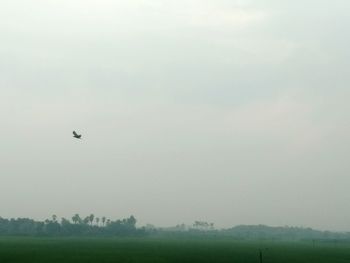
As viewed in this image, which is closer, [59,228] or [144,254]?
[144,254]

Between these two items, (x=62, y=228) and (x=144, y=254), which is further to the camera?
(x=62, y=228)

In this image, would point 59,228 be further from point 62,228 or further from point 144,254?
point 144,254

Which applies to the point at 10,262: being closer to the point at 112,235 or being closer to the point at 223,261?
the point at 223,261

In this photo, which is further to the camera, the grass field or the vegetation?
the vegetation

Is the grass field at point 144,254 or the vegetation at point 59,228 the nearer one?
the grass field at point 144,254

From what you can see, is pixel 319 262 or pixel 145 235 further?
pixel 145 235

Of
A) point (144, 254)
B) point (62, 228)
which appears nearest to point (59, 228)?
point (62, 228)

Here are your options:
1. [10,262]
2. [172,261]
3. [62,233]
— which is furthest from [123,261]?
[62,233]

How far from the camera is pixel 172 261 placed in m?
43.2

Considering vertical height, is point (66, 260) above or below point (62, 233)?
below

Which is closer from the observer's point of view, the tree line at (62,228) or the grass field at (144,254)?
the grass field at (144,254)

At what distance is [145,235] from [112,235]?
19466 mm

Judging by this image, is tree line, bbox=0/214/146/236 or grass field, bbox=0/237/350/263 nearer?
grass field, bbox=0/237/350/263

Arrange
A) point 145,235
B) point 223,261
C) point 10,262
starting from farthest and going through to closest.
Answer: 1. point 145,235
2. point 223,261
3. point 10,262
